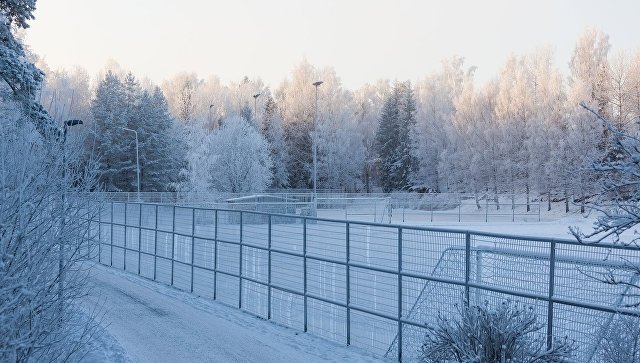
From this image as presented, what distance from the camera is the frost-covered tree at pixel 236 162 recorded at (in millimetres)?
57156

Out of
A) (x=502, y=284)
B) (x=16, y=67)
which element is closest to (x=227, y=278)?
(x=16, y=67)

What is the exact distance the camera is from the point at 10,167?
5.97 m

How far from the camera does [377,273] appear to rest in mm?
10500

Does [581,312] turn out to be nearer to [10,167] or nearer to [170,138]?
[10,167]

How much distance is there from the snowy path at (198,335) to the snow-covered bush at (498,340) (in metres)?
3.23

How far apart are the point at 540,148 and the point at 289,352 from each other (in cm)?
4645

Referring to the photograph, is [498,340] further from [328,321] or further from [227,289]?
[227,289]

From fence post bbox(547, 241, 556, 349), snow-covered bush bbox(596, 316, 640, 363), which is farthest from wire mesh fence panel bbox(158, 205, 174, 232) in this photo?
snow-covered bush bbox(596, 316, 640, 363)

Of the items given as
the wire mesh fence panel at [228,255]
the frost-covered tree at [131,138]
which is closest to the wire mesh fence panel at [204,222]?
the wire mesh fence panel at [228,255]

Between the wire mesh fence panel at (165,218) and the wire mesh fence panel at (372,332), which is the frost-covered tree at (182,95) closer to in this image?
the wire mesh fence panel at (165,218)

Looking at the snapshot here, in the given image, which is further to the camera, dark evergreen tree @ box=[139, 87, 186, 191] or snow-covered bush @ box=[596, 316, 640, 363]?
dark evergreen tree @ box=[139, 87, 186, 191]

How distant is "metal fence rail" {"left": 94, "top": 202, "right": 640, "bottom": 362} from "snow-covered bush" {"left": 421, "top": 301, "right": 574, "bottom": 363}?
15.0 inches

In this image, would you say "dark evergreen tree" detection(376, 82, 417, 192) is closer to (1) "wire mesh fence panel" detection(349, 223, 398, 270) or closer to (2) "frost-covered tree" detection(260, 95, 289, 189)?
(2) "frost-covered tree" detection(260, 95, 289, 189)

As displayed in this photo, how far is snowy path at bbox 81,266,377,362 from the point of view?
33.2 ft
